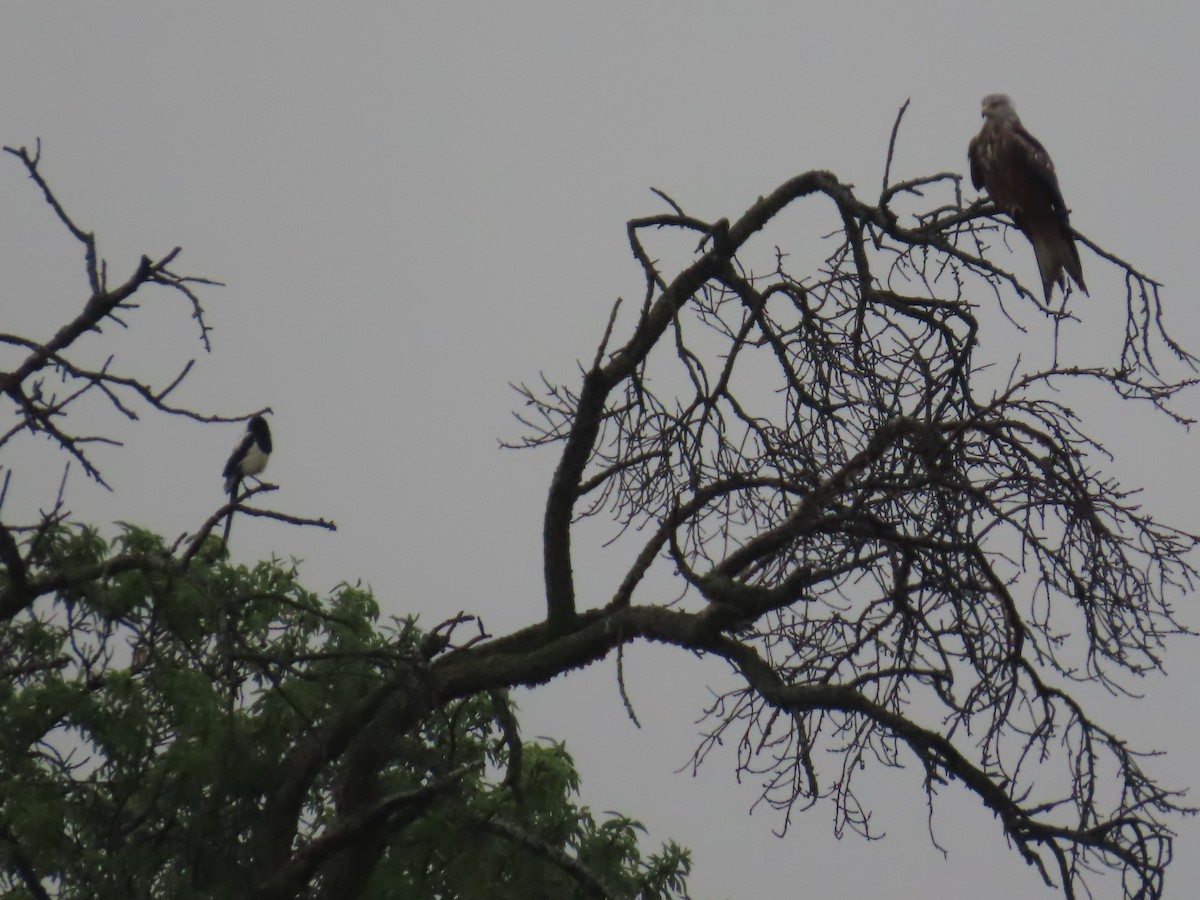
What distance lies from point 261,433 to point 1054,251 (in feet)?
25.0

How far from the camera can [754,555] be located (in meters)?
5.51

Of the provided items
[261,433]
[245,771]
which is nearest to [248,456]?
[261,433]

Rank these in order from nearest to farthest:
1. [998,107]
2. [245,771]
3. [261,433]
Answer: [245,771] → [998,107] → [261,433]

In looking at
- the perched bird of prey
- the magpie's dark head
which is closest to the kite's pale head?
the perched bird of prey

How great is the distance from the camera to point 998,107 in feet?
29.1

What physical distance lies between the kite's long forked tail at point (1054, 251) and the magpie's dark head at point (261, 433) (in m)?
7.38

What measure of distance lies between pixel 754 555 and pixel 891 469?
2.12ft

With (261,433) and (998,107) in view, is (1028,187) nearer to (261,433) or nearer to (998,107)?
(998,107)

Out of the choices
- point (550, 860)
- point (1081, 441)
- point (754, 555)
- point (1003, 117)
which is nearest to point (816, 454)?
point (754, 555)

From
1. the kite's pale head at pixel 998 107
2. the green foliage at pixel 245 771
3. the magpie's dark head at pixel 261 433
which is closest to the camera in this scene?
the green foliage at pixel 245 771

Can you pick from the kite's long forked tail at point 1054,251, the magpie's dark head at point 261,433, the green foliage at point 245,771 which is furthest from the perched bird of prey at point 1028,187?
the magpie's dark head at point 261,433

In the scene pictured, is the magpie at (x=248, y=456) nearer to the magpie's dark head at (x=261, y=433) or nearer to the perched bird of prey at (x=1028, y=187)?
the magpie's dark head at (x=261, y=433)

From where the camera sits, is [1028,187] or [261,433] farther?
[261,433]

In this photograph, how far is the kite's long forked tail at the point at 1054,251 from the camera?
738 centimetres
